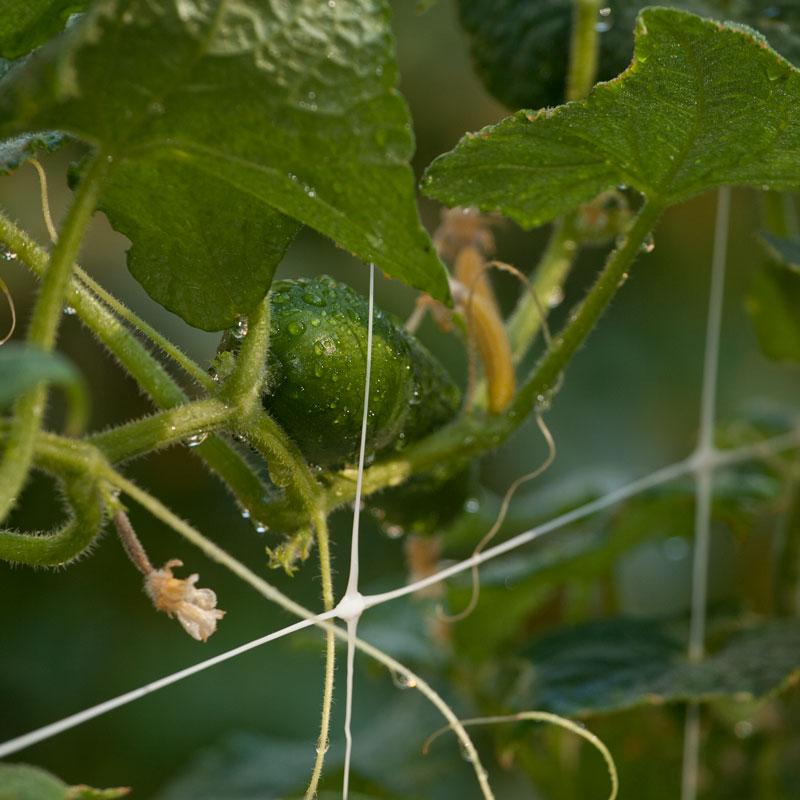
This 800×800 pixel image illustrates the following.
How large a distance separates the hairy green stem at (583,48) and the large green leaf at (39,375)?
1.73ft

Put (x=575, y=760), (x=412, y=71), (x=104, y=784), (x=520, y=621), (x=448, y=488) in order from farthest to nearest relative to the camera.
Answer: (x=412, y=71), (x=104, y=784), (x=520, y=621), (x=575, y=760), (x=448, y=488)

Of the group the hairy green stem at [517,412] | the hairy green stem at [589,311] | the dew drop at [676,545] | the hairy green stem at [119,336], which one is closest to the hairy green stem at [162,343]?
the hairy green stem at [119,336]

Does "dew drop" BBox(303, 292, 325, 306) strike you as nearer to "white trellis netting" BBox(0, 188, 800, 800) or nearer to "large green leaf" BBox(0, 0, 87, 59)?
"white trellis netting" BBox(0, 188, 800, 800)

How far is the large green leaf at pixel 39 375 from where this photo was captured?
0.34 metres

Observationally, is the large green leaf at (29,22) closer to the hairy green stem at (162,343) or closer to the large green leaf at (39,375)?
the hairy green stem at (162,343)

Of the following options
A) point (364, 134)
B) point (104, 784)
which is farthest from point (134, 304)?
point (364, 134)

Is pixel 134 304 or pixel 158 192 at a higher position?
pixel 134 304

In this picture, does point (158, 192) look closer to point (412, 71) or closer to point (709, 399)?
point (709, 399)

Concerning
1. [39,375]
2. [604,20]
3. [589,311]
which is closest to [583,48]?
[604,20]

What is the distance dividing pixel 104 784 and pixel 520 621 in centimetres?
60

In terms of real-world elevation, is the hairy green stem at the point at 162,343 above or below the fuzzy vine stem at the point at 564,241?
below

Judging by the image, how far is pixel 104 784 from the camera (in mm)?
1422

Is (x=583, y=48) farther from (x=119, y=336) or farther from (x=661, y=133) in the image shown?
(x=119, y=336)

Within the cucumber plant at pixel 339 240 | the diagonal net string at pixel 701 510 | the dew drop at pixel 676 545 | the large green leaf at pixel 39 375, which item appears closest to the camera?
the large green leaf at pixel 39 375
